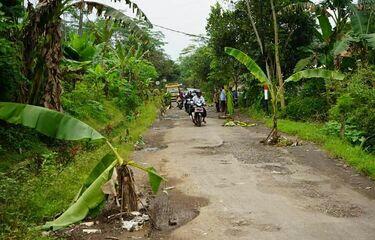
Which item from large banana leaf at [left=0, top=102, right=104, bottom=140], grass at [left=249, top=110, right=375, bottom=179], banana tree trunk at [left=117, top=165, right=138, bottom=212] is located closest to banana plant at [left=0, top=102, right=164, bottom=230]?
large banana leaf at [left=0, top=102, right=104, bottom=140]

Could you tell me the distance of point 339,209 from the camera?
735 centimetres

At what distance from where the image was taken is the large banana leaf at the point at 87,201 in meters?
5.23

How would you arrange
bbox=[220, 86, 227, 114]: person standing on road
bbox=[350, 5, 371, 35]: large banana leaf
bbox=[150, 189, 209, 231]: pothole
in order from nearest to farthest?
bbox=[150, 189, 209, 231]: pothole < bbox=[350, 5, 371, 35]: large banana leaf < bbox=[220, 86, 227, 114]: person standing on road

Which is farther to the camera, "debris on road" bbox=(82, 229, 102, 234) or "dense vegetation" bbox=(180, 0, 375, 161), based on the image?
"dense vegetation" bbox=(180, 0, 375, 161)

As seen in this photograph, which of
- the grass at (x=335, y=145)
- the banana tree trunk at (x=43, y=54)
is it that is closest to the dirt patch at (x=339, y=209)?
the grass at (x=335, y=145)

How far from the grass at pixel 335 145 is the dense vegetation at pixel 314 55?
0.09 meters

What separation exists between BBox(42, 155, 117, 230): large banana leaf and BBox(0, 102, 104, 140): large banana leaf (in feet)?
2.14

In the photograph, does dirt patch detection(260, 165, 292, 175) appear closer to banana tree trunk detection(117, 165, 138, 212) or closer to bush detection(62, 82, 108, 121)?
banana tree trunk detection(117, 165, 138, 212)

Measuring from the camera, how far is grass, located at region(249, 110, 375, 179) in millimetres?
10265

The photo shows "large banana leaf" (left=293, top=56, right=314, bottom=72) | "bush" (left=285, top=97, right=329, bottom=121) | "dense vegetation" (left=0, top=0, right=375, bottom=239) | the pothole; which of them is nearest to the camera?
the pothole

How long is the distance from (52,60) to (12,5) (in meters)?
1.64

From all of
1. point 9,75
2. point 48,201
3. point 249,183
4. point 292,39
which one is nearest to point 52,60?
point 9,75

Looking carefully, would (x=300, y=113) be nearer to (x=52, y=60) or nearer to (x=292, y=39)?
(x=292, y=39)

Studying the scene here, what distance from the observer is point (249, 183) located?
Result: 30.1 feet
